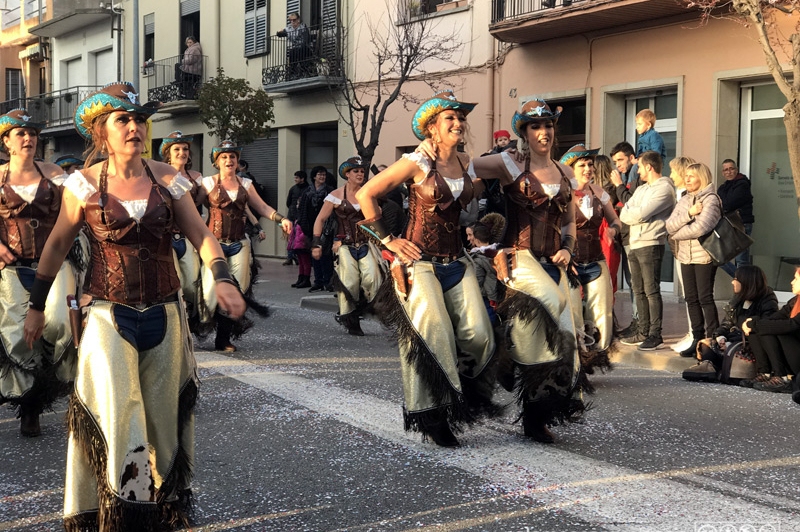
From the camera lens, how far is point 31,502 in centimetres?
526

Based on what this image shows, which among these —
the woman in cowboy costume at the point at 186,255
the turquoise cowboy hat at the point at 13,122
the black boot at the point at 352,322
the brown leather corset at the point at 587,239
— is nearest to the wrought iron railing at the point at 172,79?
the black boot at the point at 352,322

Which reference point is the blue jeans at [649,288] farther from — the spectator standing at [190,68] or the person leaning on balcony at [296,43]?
the spectator standing at [190,68]

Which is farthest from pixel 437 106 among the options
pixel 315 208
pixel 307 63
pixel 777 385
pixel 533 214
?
pixel 307 63

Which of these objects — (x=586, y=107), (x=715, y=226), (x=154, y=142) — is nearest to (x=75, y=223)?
(x=715, y=226)

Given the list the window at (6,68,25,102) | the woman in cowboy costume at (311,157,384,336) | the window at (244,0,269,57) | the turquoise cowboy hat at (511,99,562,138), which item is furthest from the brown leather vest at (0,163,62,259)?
the window at (6,68,25,102)

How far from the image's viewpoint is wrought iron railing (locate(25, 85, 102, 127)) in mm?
41094

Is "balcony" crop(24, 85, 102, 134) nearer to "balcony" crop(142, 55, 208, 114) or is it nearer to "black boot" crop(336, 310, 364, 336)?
"balcony" crop(142, 55, 208, 114)

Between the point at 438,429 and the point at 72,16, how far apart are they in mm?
35439

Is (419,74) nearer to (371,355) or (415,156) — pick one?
(371,355)

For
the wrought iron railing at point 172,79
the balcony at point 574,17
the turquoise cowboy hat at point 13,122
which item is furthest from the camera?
the wrought iron railing at point 172,79

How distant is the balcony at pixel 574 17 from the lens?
15.8 meters

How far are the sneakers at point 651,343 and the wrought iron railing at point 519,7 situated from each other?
24.3ft

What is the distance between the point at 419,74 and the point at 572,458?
17161 millimetres

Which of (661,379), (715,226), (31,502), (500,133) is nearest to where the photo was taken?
(31,502)
